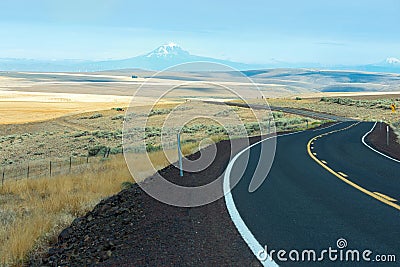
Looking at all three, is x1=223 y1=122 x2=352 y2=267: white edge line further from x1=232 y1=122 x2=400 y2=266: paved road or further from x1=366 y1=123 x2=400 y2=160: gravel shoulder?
x1=366 y1=123 x2=400 y2=160: gravel shoulder

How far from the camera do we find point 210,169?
42.3ft

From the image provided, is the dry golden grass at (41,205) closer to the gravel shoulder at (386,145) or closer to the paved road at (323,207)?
the paved road at (323,207)

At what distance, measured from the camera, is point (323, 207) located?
25.1 ft

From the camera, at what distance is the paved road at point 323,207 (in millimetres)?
5602

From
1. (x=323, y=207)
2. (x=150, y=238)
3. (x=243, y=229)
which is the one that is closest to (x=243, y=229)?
(x=243, y=229)

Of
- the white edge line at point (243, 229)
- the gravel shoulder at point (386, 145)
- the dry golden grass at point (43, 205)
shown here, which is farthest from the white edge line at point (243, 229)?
the gravel shoulder at point (386, 145)

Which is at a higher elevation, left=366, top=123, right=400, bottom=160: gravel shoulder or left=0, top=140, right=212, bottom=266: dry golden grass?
left=0, top=140, right=212, bottom=266: dry golden grass

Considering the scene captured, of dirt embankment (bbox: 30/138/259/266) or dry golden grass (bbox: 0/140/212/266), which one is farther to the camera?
dry golden grass (bbox: 0/140/212/266)

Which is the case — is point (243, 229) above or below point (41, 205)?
above

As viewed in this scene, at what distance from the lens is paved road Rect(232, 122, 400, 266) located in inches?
221

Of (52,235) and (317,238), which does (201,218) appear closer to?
(317,238)

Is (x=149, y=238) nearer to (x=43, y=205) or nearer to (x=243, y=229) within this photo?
(x=243, y=229)

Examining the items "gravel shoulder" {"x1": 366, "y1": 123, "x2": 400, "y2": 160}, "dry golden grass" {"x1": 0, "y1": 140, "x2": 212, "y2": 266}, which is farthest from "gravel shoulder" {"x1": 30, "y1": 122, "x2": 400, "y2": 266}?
"gravel shoulder" {"x1": 366, "y1": 123, "x2": 400, "y2": 160}

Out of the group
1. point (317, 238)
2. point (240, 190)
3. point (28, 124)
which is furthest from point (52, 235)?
point (28, 124)
